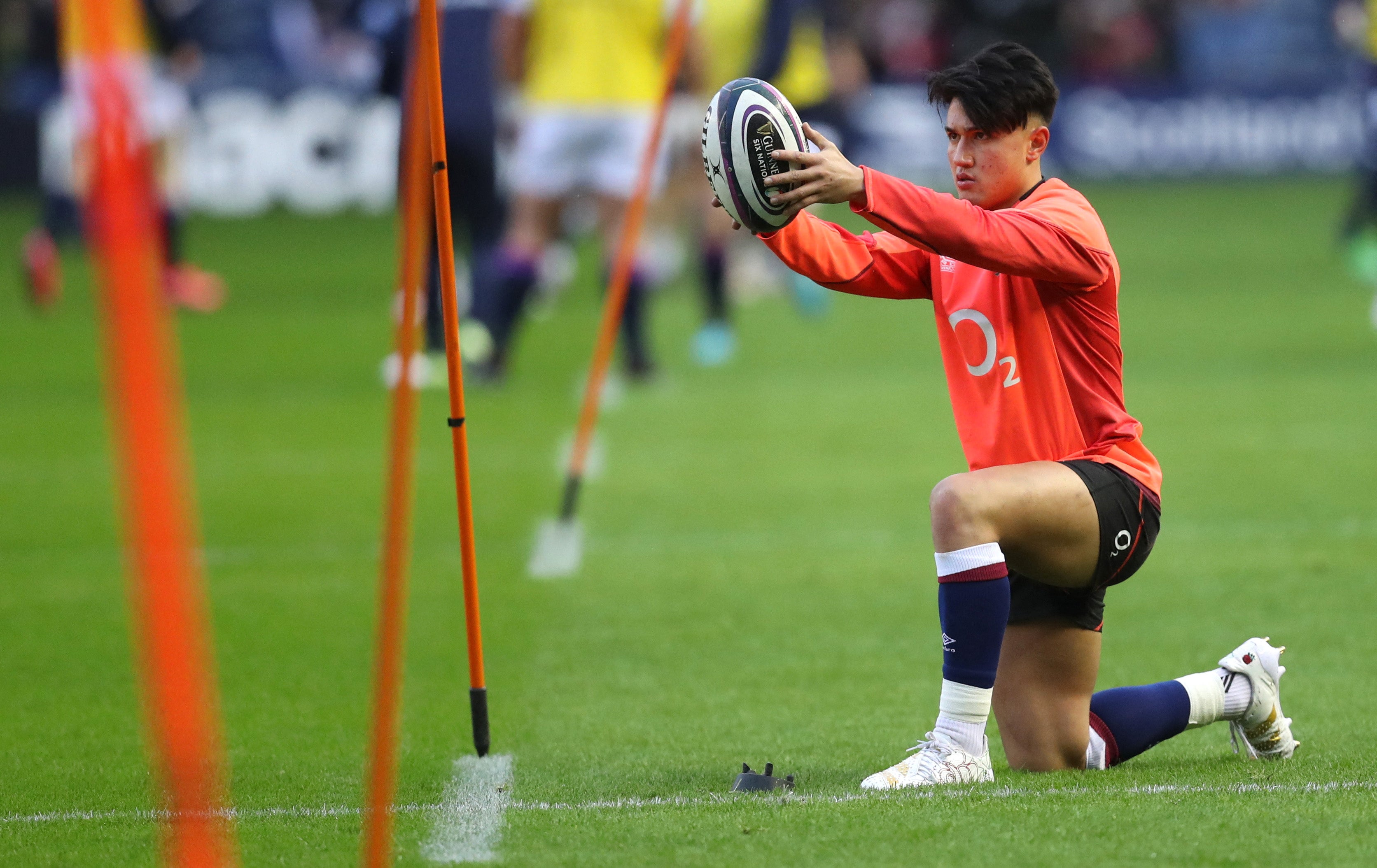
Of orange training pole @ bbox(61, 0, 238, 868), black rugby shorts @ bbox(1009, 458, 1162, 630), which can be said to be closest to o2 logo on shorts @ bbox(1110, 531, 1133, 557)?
black rugby shorts @ bbox(1009, 458, 1162, 630)

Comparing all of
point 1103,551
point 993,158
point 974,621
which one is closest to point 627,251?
point 993,158

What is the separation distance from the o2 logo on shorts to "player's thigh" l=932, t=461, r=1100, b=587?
0.13 feet

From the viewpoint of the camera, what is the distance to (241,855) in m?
3.31

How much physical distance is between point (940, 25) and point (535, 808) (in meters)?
24.1

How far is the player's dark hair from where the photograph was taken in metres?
3.76

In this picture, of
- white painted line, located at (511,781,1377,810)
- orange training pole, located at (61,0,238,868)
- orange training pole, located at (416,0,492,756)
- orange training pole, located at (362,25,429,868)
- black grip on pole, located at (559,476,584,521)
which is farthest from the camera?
black grip on pole, located at (559,476,584,521)

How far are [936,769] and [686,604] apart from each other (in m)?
2.32

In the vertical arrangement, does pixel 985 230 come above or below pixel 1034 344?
above

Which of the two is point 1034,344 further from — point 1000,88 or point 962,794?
point 962,794

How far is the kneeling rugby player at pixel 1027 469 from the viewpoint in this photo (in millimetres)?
3615

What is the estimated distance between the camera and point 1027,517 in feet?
12.0

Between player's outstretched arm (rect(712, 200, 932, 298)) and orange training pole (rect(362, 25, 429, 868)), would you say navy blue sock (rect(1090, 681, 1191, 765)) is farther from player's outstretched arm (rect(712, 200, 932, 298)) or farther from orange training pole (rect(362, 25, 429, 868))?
orange training pole (rect(362, 25, 429, 868))

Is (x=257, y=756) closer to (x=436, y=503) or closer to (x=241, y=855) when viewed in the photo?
(x=241, y=855)

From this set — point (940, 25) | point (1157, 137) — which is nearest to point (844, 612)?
point (1157, 137)
